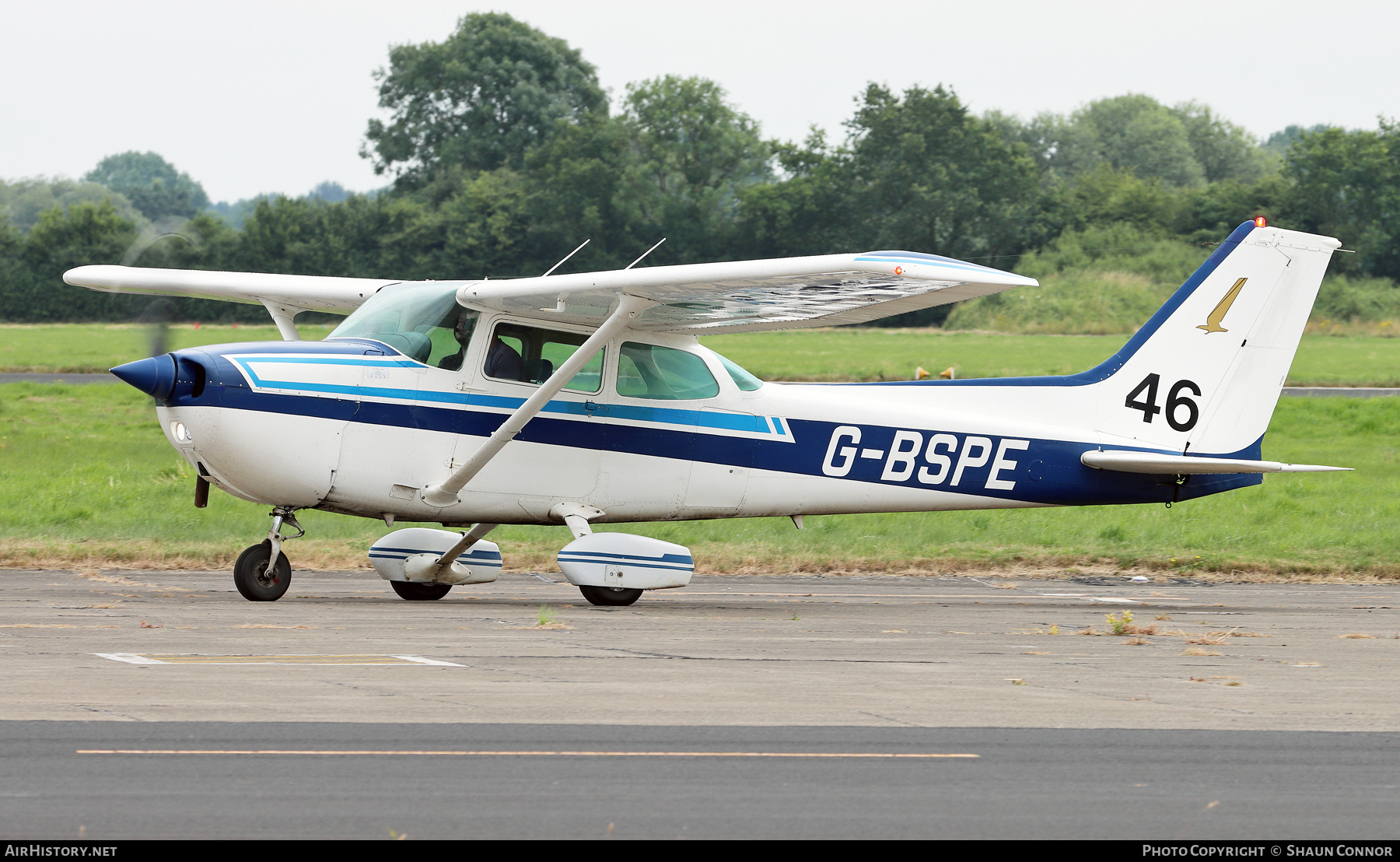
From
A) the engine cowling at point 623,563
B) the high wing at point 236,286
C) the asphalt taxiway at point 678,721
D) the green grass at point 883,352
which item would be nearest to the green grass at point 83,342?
the green grass at point 883,352

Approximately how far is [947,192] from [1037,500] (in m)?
56.1

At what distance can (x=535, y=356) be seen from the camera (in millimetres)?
12430

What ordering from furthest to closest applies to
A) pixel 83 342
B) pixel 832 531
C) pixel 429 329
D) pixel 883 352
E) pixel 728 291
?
1. pixel 83 342
2. pixel 883 352
3. pixel 832 531
4. pixel 429 329
5. pixel 728 291

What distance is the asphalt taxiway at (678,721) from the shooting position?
5352mm

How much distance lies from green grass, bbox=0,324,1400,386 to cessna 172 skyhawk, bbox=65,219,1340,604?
16643 mm

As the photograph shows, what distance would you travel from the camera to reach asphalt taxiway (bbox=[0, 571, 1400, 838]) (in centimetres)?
535

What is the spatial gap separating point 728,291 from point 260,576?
426 cm

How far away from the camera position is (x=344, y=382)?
11.7m

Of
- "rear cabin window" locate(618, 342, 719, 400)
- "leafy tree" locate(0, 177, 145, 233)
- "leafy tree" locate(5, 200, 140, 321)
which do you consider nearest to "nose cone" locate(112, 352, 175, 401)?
"rear cabin window" locate(618, 342, 719, 400)

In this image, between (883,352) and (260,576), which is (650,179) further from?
(260,576)

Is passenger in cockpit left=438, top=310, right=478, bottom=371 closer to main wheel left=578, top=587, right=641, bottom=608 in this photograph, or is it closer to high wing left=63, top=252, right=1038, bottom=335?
high wing left=63, top=252, right=1038, bottom=335

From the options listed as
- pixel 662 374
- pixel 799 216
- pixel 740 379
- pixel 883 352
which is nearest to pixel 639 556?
pixel 662 374

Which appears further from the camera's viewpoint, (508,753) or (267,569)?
(267,569)

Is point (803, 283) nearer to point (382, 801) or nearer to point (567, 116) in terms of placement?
point (382, 801)
